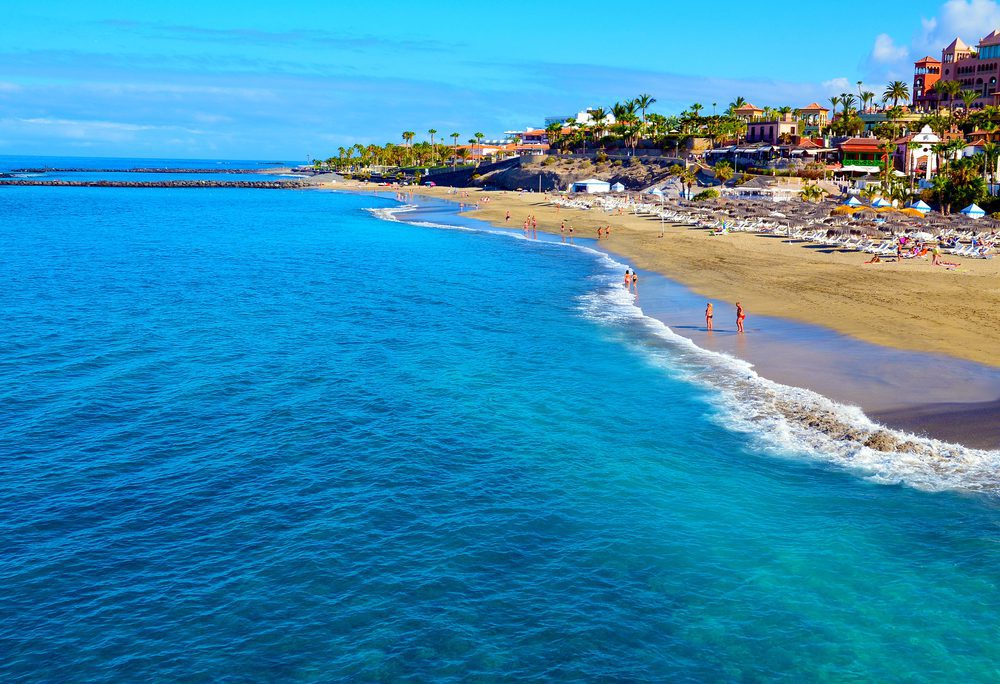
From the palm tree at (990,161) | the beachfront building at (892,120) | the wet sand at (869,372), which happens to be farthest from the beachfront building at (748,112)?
the wet sand at (869,372)

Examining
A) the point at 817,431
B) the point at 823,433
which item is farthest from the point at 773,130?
the point at 823,433

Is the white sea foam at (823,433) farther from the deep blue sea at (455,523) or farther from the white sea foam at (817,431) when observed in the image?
the deep blue sea at (455,523)

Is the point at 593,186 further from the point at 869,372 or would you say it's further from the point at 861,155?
the point at 869,372

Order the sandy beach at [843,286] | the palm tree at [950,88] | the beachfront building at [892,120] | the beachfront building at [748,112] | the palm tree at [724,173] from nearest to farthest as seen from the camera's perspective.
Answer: the sandy beach at [843,286] → the palm tree at [724,173] → the beachfront building at [892,120] → the palm tree at [950,88] → the beachfront building at [748,112]

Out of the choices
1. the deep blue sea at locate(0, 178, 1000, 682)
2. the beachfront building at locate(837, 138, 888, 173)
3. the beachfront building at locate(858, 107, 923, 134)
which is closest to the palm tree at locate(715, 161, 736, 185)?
the beachfront building at locate(837, 138, 888, 173)

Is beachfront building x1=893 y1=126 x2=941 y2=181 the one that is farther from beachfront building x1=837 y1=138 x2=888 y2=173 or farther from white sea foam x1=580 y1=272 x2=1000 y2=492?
white sea foam x1=580 y1=272 x2=1000 y2=492

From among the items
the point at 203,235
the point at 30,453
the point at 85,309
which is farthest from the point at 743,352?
the point at 203,235
